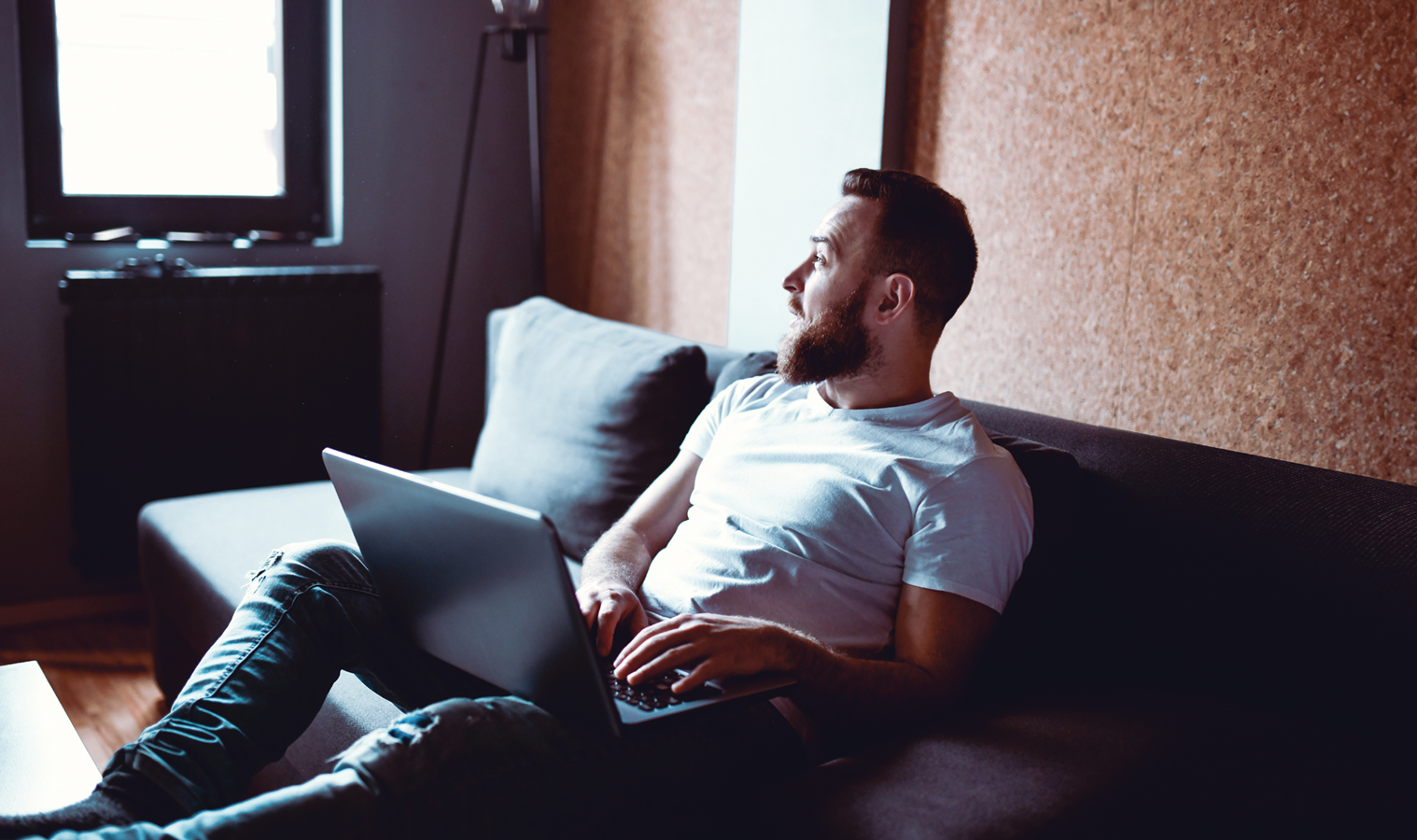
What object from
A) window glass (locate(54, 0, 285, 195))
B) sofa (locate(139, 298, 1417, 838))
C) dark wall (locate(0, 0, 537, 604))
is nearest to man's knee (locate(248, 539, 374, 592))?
sofa (locate(139, 298, 1417, 838))

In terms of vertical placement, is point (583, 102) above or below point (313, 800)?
above

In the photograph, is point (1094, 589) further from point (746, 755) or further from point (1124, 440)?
point (746, 755)

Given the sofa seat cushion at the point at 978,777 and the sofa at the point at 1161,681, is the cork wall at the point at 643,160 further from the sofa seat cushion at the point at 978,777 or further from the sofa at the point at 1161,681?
the sofa seat cushion at the point at 978,777

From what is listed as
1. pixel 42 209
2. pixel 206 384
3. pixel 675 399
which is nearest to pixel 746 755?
pixel 675 399

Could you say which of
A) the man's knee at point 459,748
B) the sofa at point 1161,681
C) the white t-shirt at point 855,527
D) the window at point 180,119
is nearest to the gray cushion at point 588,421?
the white t-shirt at point 855,527

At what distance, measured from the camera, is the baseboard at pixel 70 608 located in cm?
274

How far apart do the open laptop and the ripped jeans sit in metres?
0.03

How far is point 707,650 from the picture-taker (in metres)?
1.17

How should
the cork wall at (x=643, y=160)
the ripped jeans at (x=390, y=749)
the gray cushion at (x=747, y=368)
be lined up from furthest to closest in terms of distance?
the cork wall at (x=643, y=160)
the gray cushion at (x=747, y=368)
the ripped jeans at (x=390, y=749)

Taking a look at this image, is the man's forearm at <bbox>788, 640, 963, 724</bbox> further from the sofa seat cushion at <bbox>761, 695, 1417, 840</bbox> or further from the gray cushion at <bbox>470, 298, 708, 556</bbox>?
the gray cushion at <bbox>470, 298, 708, 556</bbox>

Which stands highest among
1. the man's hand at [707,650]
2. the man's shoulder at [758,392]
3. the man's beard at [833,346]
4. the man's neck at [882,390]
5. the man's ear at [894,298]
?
the man's ear at [894,298]

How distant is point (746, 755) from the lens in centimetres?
118

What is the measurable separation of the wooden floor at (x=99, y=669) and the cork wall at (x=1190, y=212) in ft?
5.70

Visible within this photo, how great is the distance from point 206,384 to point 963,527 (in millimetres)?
2128
